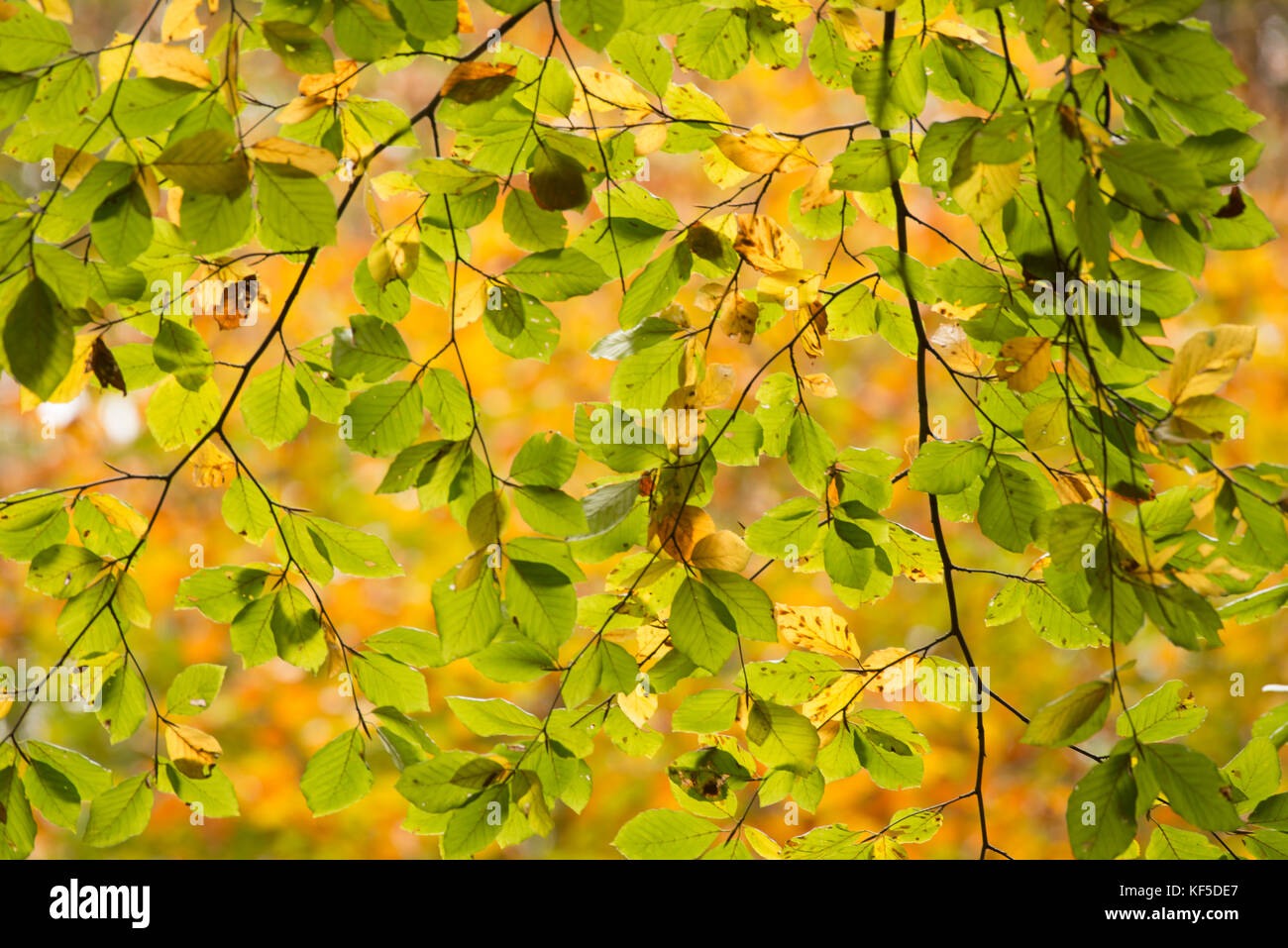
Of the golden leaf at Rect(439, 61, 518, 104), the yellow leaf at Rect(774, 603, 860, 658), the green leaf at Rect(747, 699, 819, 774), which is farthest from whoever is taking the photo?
the yellow leaf at Rect(774, 603, 860, 658)

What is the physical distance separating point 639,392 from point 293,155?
0.38 metres

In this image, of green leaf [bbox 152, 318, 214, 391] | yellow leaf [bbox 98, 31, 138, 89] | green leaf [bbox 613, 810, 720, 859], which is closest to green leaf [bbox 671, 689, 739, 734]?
green leaf [bbox 613, 810, 720, 859]

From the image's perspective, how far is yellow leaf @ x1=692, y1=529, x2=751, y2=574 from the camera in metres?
0.89

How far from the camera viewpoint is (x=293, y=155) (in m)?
0.74

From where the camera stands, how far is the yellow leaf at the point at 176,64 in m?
0.76

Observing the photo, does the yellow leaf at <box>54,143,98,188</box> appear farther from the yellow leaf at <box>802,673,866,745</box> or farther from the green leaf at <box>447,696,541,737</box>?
the yellow leaf at <box>802,673,866,745</box>

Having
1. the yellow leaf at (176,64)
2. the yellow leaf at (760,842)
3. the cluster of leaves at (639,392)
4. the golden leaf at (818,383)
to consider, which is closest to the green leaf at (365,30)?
the cluster of leaves at (639,392)

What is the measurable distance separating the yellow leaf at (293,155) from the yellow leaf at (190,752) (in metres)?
0.61

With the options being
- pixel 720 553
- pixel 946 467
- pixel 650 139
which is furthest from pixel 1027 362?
pixel 650 139

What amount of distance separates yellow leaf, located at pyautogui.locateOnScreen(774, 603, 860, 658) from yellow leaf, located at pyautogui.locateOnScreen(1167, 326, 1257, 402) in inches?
16.6

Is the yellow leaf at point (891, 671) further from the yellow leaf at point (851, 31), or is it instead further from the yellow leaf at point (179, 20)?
the yellow leaf at point (179, 20)

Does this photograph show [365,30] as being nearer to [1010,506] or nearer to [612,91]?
[612,91]
